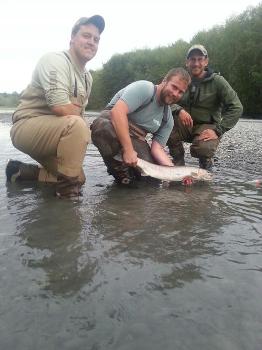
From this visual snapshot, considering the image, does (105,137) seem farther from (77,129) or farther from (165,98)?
→ (165,98)

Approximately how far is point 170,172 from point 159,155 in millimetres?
505

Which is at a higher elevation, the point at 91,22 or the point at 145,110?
the point at 91,22

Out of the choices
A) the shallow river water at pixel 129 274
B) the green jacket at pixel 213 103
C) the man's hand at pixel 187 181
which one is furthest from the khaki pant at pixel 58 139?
the green jacket at pixel 213 103

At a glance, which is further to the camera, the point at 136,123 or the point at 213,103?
the point at 213,103

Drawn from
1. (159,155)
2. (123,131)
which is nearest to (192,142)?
(159,155)

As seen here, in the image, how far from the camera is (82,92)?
498 cm

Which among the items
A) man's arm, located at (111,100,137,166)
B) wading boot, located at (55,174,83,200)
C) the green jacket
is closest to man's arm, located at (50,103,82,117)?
man's arm, located at (111,100,137,166)

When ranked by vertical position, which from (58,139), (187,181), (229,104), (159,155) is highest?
(229,104)

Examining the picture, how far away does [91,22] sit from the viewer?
4820 mm

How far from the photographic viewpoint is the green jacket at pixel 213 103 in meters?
6.60

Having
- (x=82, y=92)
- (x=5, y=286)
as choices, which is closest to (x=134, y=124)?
(x=82, y=92)

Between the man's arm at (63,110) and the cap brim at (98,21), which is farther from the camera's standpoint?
the cap brim at (98,21)

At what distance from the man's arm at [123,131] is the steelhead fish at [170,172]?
156 mm

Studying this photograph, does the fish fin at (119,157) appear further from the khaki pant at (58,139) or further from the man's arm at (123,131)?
the khaki pant at (58,139)
